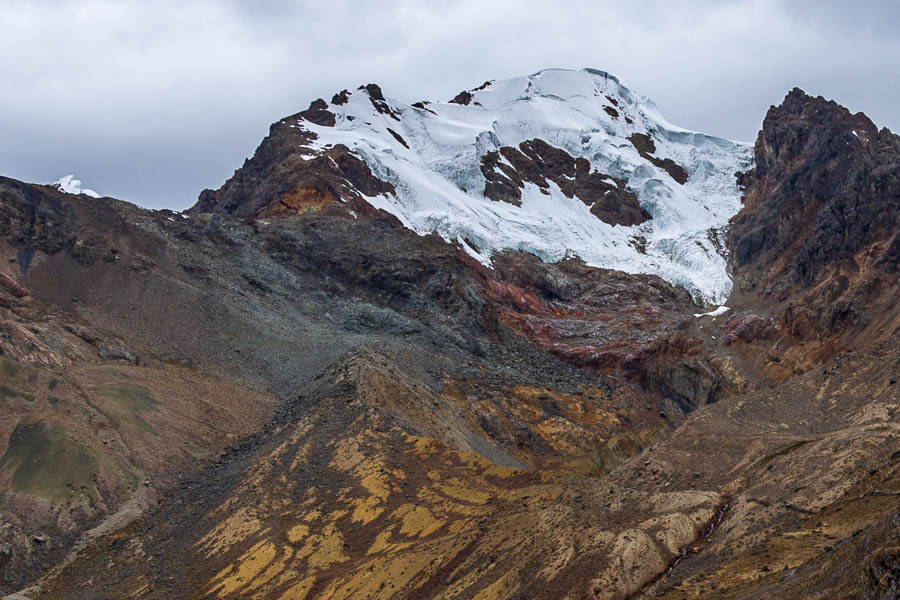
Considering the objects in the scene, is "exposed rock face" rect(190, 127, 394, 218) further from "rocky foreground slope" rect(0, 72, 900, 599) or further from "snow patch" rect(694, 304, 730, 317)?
"snow patch" rect(694, 304, 730, 317)

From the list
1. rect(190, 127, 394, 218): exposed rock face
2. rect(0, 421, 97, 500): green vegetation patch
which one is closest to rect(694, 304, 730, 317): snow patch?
rect(190, 127, 394, 218): exposed rock face

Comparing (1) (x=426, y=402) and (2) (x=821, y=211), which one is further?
(2) (x=821, y=211)

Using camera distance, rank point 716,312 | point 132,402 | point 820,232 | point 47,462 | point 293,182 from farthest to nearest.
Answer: point 293,182, point 716,312, point 820,232, point 132,402, point 47,462

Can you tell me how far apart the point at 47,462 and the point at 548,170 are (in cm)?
10870

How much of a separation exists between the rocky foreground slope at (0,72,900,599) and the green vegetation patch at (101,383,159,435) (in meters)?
0.20

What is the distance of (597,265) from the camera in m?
111

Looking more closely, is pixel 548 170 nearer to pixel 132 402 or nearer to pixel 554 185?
pixel 554 185

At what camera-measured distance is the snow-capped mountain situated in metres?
109

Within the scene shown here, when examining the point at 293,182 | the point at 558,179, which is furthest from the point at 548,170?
the point at 293,182

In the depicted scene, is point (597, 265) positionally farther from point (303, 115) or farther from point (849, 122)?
point (303, 115)

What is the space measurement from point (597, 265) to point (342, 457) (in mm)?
73625

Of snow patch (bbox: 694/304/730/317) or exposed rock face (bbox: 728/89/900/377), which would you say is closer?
exposed rock face (bbox: 728/89/900/377)

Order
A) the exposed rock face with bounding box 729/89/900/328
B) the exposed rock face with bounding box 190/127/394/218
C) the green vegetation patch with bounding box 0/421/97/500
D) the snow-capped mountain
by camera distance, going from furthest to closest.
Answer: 1. the snow-capped mountain
2. the exposed rock face with bounding box 190/127/394/218
3. the exposed rock face with bounding box 729/89/900/328
4. the green vegetation patch with bounding box 0/421/97/500

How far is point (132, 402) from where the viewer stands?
158 feet
